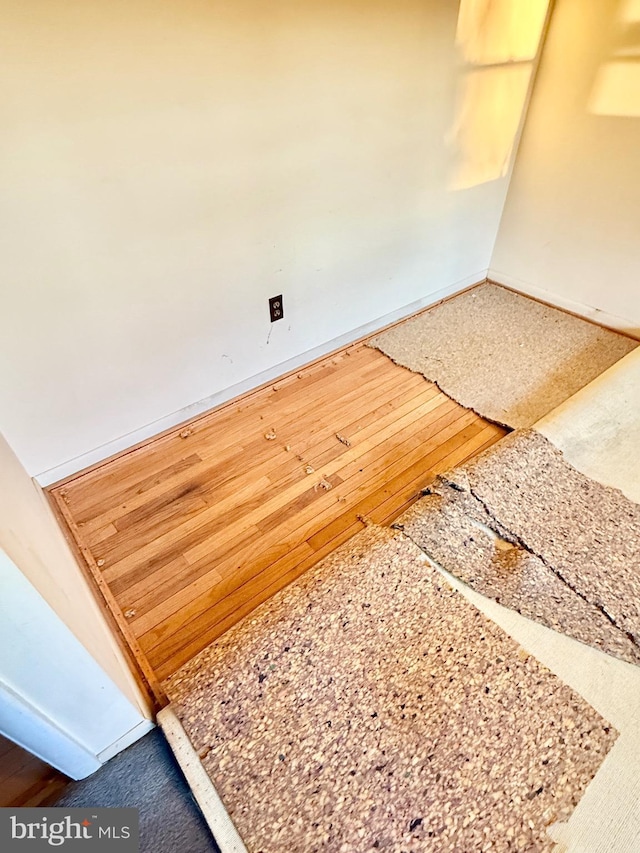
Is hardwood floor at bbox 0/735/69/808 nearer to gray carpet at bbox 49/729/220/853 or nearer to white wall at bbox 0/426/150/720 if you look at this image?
gray carpet at bbox 49/729/220/853

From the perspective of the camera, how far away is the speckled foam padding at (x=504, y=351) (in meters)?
1.95

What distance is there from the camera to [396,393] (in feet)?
6.57

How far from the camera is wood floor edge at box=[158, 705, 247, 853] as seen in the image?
87cm

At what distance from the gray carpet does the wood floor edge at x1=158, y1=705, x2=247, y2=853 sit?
0.16ft

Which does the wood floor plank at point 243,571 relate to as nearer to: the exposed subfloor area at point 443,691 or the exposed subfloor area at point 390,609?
the exposed subfloor area at point 390,609

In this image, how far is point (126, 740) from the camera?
1014 mm

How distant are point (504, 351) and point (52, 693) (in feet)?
7.22

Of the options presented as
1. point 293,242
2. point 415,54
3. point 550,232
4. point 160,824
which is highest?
point 415,54

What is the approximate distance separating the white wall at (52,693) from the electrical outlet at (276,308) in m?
1.44

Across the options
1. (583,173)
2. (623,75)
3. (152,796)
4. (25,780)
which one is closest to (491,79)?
(623,75)

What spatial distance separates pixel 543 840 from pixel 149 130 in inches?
76.8

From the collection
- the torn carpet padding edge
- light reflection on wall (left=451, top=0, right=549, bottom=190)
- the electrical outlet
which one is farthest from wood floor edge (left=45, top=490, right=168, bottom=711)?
light reflection on wall (left=451, top=0, right=549, bottom=190)

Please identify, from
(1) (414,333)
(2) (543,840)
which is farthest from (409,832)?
(1) (414,333)

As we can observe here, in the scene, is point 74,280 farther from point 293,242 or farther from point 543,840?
point 543,840
